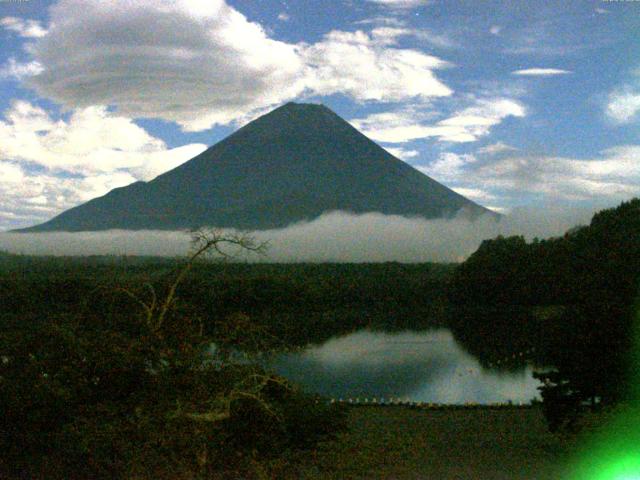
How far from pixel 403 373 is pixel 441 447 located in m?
15.4

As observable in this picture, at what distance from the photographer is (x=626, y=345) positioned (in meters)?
7.47

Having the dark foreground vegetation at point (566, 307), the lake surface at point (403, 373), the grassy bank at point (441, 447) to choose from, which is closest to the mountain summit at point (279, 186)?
the dark foreground vegetation at point (566, 307)

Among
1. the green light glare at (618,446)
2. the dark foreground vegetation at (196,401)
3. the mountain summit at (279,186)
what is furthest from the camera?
the mountain summit at (279,186)

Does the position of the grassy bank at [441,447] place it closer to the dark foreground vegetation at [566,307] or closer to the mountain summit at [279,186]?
the dark foreground vegetation at [566,307]

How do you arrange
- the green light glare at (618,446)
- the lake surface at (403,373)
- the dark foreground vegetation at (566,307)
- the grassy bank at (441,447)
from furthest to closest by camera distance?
the lake surface at (403,373) < the dark foreground vegetation at (566,307) < the green light glare at (618,446) < the grassy bank at (441,447)

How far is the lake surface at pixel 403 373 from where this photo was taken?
18.9m

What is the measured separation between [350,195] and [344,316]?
8102cm

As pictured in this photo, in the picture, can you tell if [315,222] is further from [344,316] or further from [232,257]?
[232,257]

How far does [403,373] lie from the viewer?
76.2 ft

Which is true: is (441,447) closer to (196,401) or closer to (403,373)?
(196,401)

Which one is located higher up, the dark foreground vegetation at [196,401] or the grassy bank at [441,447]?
the dark foreground vegetation at [196,401]

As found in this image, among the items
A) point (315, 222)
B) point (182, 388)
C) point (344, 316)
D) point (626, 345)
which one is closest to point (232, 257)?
point (182, 388)

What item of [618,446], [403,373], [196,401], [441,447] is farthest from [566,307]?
[196,401]

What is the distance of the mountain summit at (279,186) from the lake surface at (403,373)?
3190 inches
